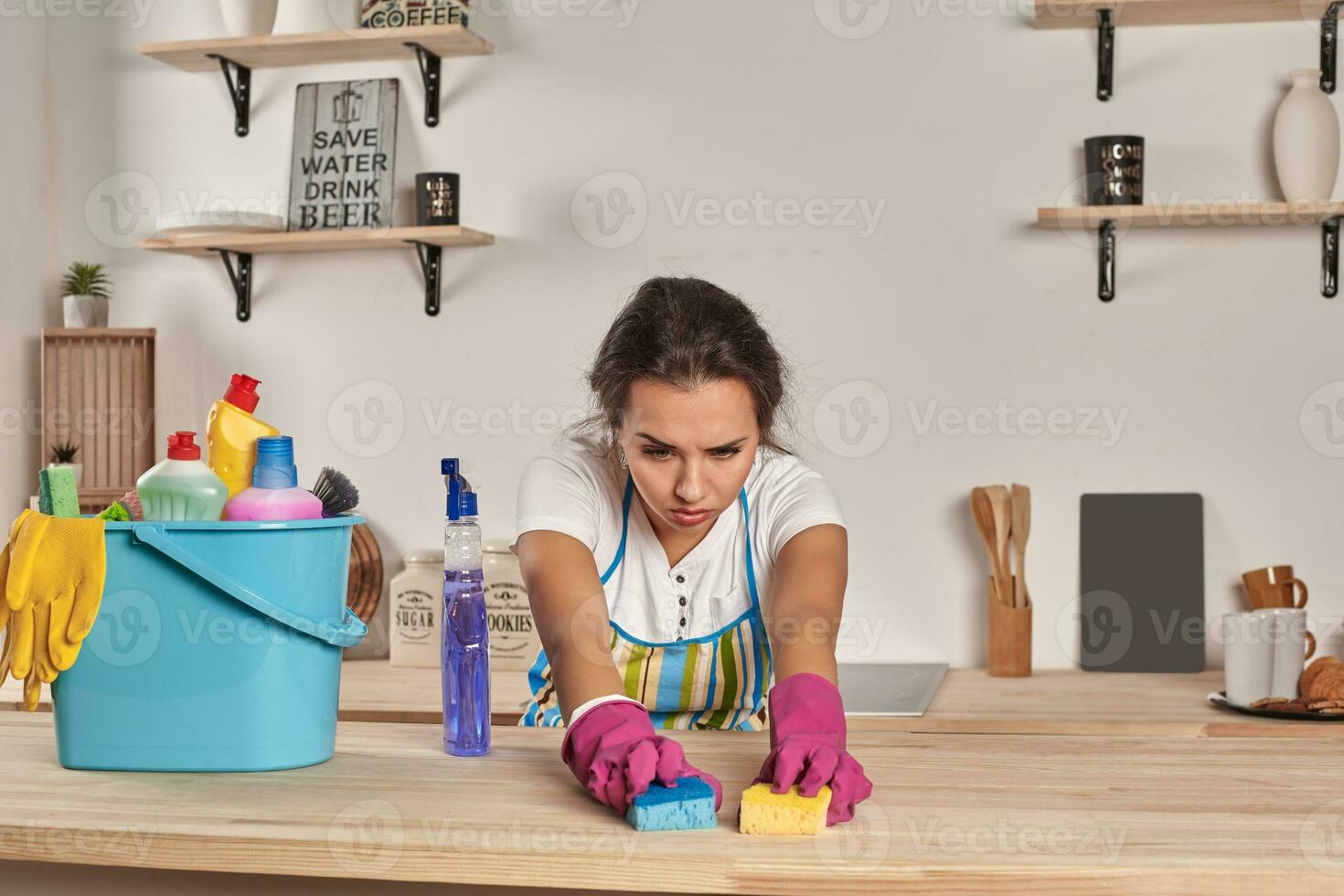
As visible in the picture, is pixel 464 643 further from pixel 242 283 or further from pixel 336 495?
pixel 242 283

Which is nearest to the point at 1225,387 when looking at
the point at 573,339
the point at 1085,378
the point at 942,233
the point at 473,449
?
the point at 1085,378

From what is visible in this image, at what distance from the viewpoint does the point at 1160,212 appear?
2037 millimetres

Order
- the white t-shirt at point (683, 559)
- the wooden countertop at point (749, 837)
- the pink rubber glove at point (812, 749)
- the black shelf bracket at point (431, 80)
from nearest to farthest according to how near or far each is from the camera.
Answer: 1. the wooden countertop at point (749, 837)
2. the pink rubber glove at point (812, 749)
3. the white t-shirt at point (683, 559)
4. the black shelf bracket at point (431, 80)

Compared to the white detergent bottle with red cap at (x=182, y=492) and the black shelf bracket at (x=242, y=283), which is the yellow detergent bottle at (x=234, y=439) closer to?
the white detergent bottle with red cap at (x=182, y=492)

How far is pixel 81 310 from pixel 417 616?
2.80 ft

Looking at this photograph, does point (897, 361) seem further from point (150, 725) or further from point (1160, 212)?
point (150, 725)

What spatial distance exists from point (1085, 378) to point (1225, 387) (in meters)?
0.23

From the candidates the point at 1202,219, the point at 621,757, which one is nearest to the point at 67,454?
the point at 621,757

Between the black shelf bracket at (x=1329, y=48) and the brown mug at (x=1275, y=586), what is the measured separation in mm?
797

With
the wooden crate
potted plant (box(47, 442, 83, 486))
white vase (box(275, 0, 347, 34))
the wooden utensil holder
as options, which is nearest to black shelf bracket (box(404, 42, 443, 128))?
white vase (box(275, 0, 347, 34))

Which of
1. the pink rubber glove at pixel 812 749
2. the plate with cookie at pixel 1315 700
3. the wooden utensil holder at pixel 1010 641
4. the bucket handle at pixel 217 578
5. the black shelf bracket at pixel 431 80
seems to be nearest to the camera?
the pink rubber glove at pixel 812 749

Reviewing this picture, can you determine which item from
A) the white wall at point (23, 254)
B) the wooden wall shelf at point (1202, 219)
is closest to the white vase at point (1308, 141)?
the wooden wall shelf at point (1202, 219)

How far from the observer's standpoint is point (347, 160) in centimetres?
244

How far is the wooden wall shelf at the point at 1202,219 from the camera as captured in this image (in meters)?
2.02
